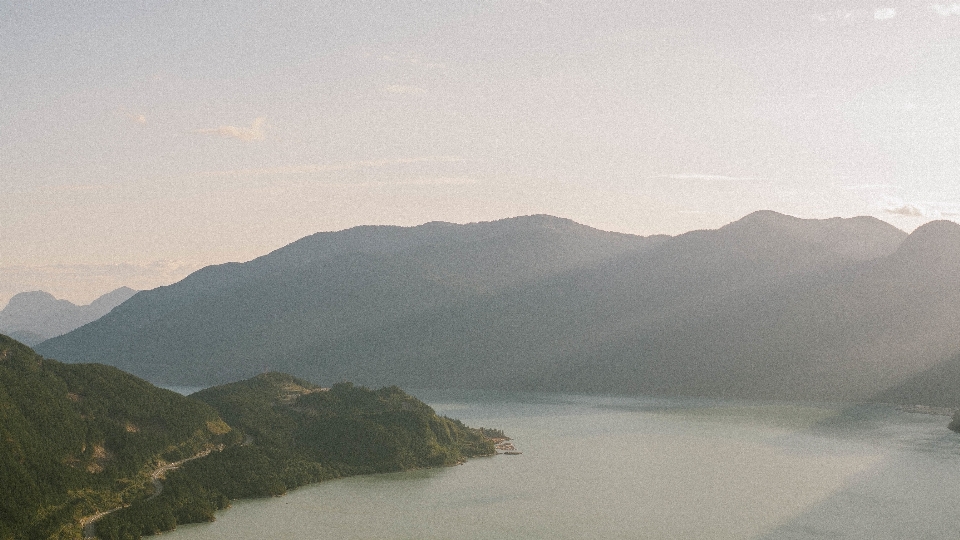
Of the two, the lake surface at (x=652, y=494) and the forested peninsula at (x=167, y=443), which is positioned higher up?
the forested peninsula at (x=167, y=443)

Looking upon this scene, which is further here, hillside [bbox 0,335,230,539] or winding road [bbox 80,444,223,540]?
winding road [bbox 80,444,223,540]

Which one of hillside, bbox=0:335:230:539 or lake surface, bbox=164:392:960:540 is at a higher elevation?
hillside, bbox=0:335:230:539

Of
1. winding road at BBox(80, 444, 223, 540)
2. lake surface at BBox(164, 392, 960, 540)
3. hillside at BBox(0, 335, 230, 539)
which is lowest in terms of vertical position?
lake surface at BBox(164, 392, 960, 540)

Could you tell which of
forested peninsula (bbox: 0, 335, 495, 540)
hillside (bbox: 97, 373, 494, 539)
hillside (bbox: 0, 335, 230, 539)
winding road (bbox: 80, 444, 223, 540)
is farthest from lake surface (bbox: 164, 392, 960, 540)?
hillside (bbox: 0, 335, 230, 539)

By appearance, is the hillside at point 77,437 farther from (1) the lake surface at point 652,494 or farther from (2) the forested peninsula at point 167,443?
(1) the lake surface at point 652,494

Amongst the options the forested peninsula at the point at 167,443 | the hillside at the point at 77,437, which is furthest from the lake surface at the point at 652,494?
the hillside at the point at 77,437

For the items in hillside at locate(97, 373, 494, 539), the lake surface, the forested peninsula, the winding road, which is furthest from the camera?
hillside at locate(97, 373, 494, 539)

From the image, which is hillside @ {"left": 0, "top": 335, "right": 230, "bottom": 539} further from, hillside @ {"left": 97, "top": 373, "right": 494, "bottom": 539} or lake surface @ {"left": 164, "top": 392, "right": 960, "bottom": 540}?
lake surface @ {"left": 164, "top": 392, "right": 960, "bottom": 540}

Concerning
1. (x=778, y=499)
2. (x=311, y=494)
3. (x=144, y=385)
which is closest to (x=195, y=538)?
(x=311, y=494)
